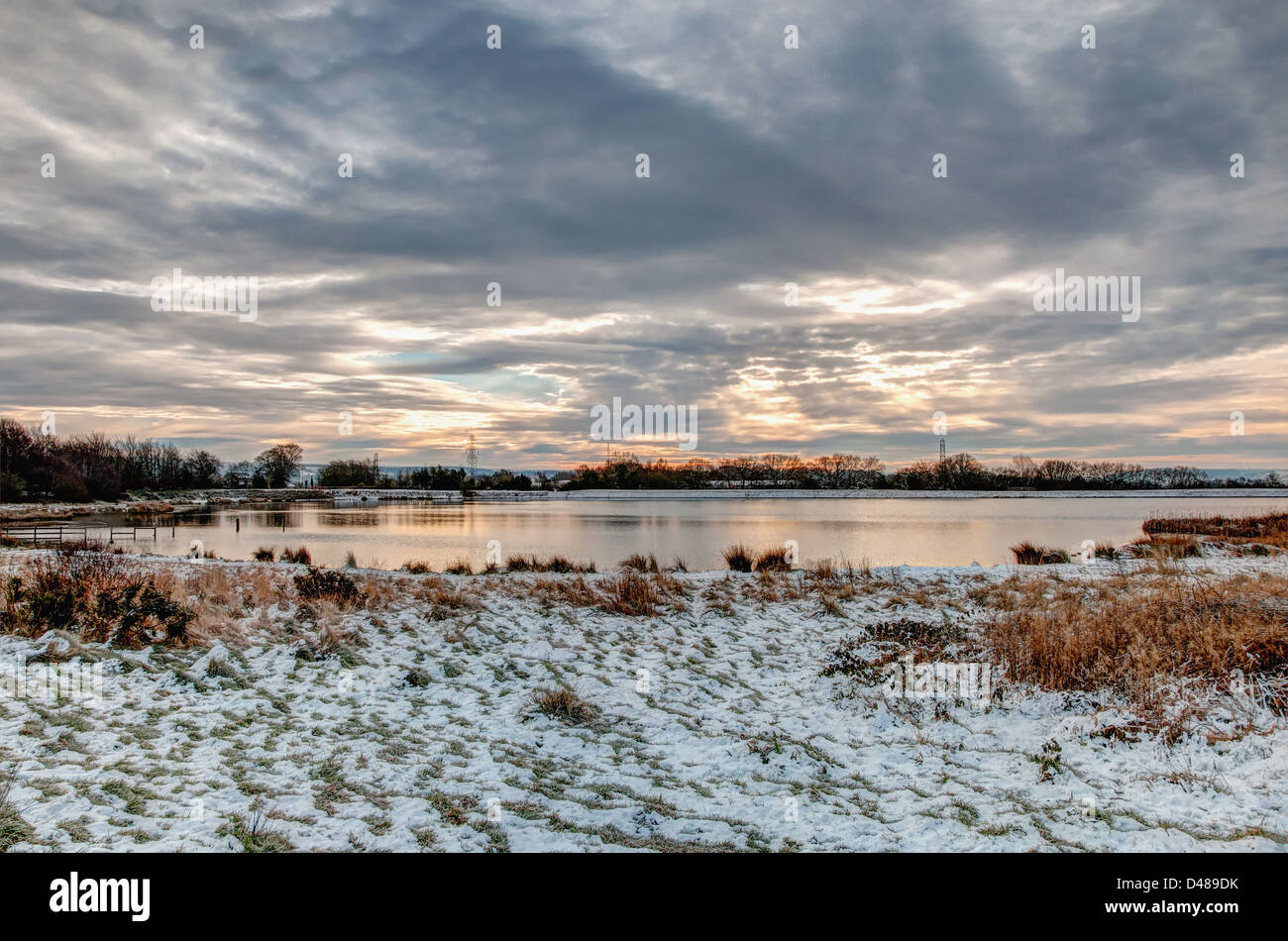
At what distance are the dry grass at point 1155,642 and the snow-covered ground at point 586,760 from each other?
1.76ft

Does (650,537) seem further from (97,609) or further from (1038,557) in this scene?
(97,609)

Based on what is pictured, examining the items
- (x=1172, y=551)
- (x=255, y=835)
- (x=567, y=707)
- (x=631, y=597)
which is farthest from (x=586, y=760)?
(x=1172, y=551)

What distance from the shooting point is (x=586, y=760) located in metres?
6.30

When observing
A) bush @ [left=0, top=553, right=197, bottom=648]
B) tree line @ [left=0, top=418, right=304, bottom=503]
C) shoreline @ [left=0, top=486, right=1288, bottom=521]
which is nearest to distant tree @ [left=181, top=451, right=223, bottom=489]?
tree line @ [left=0, top=418, right=304, bottom=503]

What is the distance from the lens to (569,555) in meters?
25.3

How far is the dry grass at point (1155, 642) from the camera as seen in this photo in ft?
23.1

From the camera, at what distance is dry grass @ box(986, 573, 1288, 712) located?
7.04 meters

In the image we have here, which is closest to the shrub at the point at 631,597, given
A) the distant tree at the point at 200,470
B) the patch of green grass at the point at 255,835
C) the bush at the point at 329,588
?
the bush at the point at 329,588

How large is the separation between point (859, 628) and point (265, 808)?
8256mm
